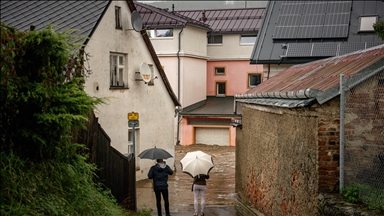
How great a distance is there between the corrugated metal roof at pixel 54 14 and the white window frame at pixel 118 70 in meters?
2.10

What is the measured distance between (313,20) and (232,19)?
20.6 metres

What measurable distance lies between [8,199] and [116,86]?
16153 mm

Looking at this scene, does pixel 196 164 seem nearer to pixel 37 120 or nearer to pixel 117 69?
pixel 117 69

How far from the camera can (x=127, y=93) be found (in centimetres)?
2228

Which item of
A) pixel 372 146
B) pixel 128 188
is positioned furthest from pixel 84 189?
pixel 128 188

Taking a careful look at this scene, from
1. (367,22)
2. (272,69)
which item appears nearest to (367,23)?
(367,22)

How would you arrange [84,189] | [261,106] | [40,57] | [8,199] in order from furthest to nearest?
[261,106] < [84,189] < [40,57] < [8,199]

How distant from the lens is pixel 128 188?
43.9ft

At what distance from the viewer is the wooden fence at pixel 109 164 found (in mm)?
10602

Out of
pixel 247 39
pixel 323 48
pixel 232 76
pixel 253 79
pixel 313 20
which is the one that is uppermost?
pixel 247 39

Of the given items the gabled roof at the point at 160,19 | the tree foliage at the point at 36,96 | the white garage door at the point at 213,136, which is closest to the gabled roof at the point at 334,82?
the tree foliage at the point at 36,96

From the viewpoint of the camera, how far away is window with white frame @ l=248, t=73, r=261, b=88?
1622 inches

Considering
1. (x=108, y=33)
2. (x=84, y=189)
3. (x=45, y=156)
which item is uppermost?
(x=108, y=33)

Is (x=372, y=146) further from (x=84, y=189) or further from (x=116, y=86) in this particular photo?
(x=116, y=86)
